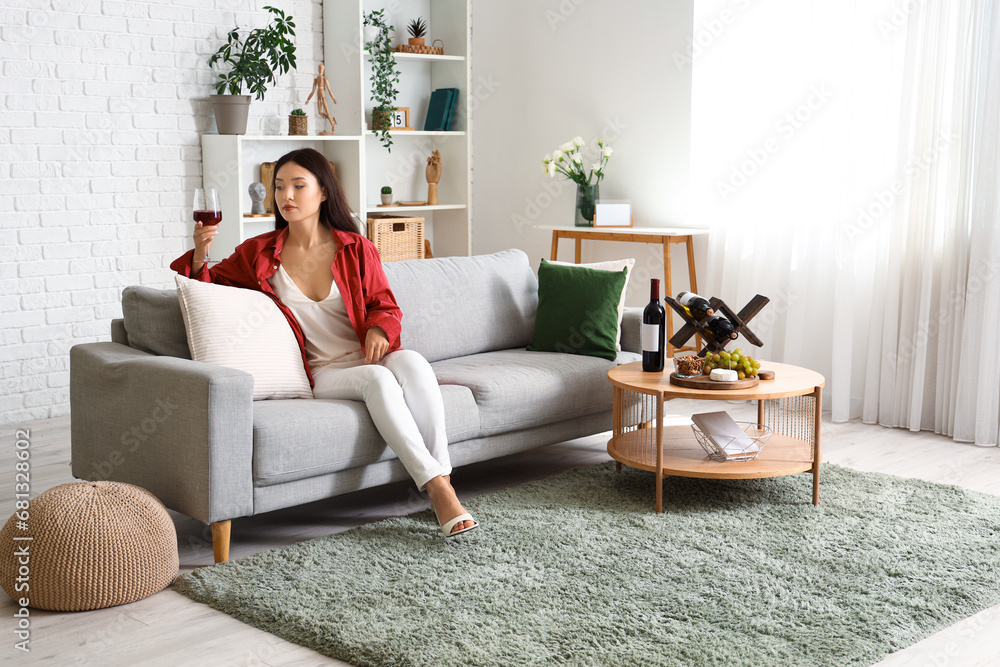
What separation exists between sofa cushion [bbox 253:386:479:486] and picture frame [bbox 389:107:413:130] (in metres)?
3.08

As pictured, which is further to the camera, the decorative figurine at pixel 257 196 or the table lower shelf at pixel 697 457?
the decorative figurine at pixel 257 196

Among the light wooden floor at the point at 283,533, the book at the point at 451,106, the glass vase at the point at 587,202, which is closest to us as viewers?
the light wooden floor at the point at 283,533

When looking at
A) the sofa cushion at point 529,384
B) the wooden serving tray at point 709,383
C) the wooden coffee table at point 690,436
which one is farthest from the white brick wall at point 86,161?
the wooden serving tray at point 709,383

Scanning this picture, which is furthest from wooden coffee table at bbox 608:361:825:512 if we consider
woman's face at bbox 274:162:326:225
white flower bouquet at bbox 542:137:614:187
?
white flower bouquet at bbox 542:137:614:187

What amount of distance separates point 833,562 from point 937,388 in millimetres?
1857

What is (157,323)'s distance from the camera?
3.12m

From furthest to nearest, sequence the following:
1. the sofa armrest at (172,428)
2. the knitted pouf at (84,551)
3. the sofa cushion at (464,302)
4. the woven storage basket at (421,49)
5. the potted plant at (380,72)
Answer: the woven storage basket at (421,49)
the potted plant at (380,72)
the sofa cushion at (464,302)
the sofa armrest at (172,428)
the knitted pouf at (84,551)

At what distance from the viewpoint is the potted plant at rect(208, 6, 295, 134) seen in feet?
16.0

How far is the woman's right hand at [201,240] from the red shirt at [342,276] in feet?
0.09

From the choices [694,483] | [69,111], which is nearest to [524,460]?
[694,483]

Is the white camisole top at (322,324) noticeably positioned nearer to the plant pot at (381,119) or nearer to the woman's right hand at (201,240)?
the woman's right hand at (201,240)

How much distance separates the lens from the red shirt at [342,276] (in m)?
3.20

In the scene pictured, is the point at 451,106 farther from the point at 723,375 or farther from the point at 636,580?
the point at 636,580

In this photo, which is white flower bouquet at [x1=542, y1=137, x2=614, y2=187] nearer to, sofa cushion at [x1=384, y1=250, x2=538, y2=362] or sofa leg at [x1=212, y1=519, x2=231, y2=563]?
sofa cushion at [x1=384, y1=250, x2=538, y2=362]
